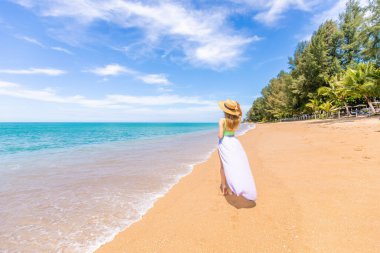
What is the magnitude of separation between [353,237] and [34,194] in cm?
722

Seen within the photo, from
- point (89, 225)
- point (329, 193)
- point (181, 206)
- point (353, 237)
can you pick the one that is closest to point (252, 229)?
point (353, 237)

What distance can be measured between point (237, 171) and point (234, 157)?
10.2 inches

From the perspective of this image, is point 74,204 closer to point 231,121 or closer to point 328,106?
point 231,121

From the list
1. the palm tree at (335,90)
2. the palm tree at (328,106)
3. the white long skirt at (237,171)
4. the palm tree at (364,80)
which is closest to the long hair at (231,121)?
the white long skirt at (237,171)

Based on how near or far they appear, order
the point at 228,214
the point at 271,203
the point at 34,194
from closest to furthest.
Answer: the point at 228,214, the point at 271,203, the point at 34,194

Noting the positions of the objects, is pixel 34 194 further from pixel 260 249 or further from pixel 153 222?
pixel 260 249

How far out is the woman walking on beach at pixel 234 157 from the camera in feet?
11.9

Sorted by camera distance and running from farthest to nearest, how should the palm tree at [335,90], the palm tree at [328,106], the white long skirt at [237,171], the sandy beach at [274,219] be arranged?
1. the palm tree at [328,106]
2. the palm tree at [335,90]
3. the white long skirt at [237,171]
4. the sandy beach at [274,219]

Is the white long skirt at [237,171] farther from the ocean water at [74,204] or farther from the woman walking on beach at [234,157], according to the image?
the ocean water at [74,204]

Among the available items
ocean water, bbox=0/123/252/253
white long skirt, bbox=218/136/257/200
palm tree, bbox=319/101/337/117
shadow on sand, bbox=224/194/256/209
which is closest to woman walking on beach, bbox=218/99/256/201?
white long skirt, bbox=218/136/257/200

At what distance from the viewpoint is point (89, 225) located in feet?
12.1

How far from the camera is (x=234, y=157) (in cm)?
368

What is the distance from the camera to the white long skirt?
3604 mm

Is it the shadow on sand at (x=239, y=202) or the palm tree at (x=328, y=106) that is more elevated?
the palm tree at (x=328, y=106)
